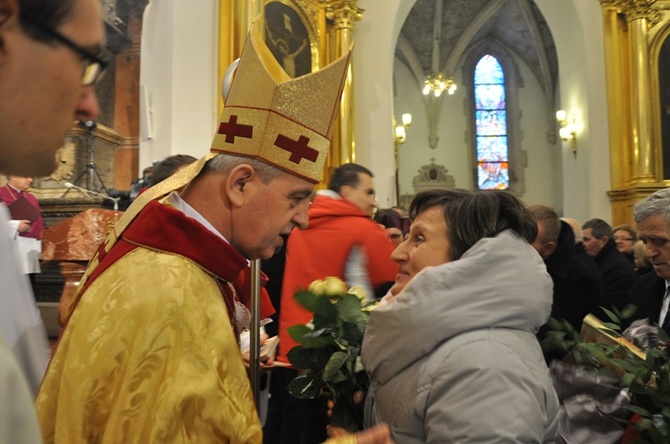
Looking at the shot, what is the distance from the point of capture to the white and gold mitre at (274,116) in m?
1.71

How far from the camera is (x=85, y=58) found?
837mm

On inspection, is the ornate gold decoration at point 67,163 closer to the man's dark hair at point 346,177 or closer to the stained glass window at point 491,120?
the man's dark hair at point 346,177

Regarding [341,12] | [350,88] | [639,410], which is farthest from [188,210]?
[341,12]

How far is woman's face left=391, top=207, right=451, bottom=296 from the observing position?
5.73ft

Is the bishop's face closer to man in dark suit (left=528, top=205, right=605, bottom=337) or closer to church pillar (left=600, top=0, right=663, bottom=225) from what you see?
man in dark suit (left=528, top=205, right=605, bottom=337)

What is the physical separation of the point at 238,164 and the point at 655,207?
2042 millimetres

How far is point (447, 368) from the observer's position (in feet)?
4.75

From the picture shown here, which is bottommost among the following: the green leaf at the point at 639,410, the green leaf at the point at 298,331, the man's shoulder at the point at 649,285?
the green leaf at the point at 639,410

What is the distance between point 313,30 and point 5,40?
33.2 ft

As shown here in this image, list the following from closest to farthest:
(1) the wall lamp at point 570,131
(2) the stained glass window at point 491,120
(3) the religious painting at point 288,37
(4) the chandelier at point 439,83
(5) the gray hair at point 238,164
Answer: (5) the gray hair at point 238,164 → (3) the religious painting at point 288,37 → (1) the wall lamp at point 570,131 → (4) the chandelier at point 439,83 → (2) the stained glass window at point 491,120

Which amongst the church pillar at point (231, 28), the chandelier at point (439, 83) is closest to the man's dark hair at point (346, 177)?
the church pillar at point (231, 28)

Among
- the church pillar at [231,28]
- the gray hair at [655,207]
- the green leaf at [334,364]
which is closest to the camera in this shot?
the green leaf at [334,364]

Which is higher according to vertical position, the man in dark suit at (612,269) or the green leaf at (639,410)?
the man in dark suit at (612,269)

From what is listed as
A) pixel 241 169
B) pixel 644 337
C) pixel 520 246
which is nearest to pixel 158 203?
pixel 241 169
